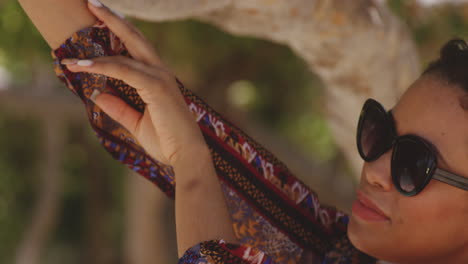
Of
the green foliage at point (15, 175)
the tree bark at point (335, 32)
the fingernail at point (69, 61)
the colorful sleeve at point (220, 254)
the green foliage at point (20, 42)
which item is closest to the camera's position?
the colorful sleeve at point (220, 254)

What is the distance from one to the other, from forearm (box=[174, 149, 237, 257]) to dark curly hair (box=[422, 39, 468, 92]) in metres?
0.69

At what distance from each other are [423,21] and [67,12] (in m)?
3.69

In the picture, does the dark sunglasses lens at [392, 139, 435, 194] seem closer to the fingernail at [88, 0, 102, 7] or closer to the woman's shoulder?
the woman's shoulder

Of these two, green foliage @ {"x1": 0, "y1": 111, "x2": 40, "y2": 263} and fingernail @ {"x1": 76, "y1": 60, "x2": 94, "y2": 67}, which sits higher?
green foliage @ {"x1": 0, "y1": 111, "x2": 40, "y2": 263}

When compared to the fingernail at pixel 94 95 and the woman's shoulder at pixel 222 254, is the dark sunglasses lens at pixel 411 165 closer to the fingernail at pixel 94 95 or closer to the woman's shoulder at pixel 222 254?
the woman's shoulder at pixel 222 254

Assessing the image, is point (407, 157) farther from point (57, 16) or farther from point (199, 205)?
point (57, 16)

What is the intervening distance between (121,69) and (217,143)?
0.44m

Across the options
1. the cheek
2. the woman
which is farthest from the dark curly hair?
the cheek

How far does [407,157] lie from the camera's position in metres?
1.42

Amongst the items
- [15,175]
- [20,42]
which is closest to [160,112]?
[20,42]

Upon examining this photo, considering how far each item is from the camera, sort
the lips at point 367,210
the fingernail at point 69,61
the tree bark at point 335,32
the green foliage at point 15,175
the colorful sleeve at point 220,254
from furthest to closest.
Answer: the green foliage at point 15,175 < the tree bark at point 335,32 < the lips at point 367,210 < the fingernail at point 69,61 < the colorful sleeve at point 220,254

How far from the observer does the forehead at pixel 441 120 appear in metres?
1.38

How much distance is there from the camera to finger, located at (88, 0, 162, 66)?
147 centimetres

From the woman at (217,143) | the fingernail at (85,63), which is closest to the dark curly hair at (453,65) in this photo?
the woman at (217,143)
